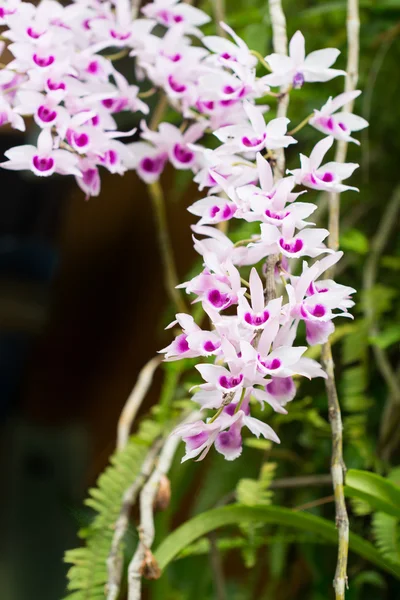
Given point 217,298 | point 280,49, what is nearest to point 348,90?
point 280,49

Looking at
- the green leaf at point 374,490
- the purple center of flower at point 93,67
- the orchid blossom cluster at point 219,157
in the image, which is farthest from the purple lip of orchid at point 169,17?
the green leaf at point 374,490

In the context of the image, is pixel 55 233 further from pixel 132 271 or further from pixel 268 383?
pixel 268 383

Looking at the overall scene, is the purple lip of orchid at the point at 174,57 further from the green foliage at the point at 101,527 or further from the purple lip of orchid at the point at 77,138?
the green foliage at the point at 101,527

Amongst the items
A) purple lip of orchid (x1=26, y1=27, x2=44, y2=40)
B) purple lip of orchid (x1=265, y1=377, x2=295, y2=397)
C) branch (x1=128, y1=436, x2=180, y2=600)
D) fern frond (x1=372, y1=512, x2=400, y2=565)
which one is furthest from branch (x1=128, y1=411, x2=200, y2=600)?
purple lip of orchid (x1=26, y1=27, x2=44, y2=40)

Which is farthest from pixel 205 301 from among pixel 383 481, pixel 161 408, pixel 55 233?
pixel 55 233

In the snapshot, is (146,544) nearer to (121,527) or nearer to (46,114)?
(121,527)

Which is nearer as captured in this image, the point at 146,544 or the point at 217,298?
the point at 217,298

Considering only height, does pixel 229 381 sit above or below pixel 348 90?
below
